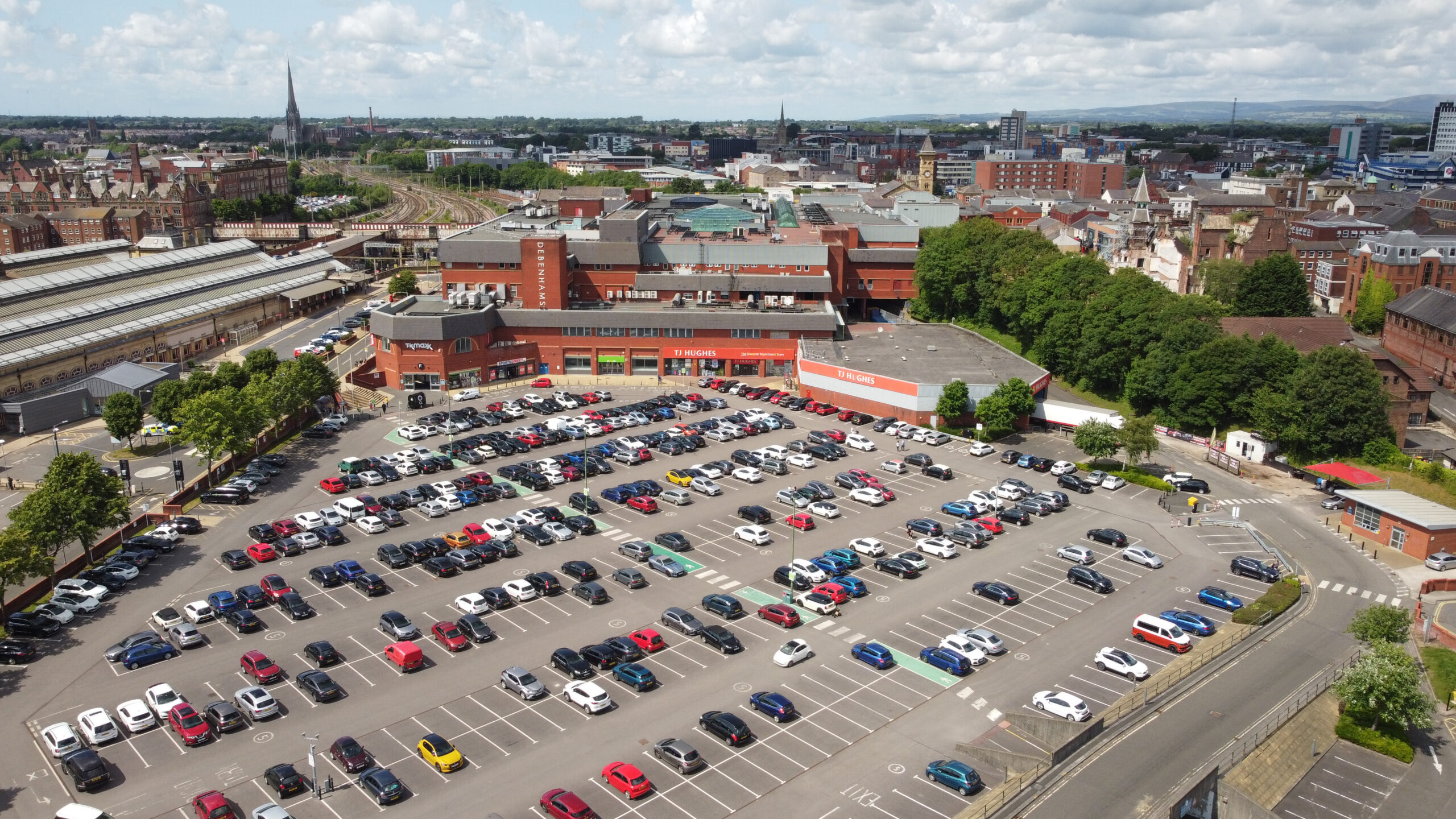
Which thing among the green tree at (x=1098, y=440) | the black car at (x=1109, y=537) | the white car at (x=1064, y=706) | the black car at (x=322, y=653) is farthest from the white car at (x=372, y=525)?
the green tree at (x=1098, y=440)

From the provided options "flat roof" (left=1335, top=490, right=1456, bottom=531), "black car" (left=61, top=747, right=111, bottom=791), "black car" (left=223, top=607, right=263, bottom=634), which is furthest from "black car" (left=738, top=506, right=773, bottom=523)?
"flat roof" (left=1335, top=490, right=1456, bottom=531)

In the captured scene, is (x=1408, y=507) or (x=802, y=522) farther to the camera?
(x=802, y=522)

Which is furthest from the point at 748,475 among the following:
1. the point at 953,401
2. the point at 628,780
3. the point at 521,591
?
the point at 628,780

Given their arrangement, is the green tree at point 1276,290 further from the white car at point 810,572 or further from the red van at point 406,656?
the red van at point 406,656

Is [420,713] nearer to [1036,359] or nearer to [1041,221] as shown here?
[1036,359]

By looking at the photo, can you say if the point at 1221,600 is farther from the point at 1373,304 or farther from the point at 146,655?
the point at 1373,304

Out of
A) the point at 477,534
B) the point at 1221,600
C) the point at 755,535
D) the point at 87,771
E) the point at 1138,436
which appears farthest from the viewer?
the point at 1138,436
